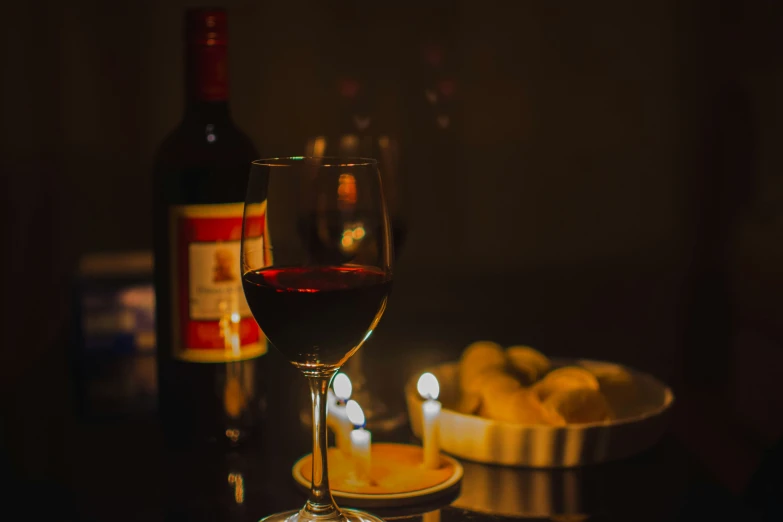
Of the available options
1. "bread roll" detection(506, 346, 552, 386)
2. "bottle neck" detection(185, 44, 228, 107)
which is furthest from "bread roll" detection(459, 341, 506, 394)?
"bottle neck" detection(185, 44, 228, 107)

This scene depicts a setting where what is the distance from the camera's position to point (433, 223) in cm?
278

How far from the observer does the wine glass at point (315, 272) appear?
68 cm

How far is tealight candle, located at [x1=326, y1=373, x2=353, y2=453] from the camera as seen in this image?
853 mm

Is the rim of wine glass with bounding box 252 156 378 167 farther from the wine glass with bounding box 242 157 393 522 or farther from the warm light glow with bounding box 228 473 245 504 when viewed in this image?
the warm light glow with bounding box 228 473 245 504

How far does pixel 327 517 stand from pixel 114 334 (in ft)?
1.77

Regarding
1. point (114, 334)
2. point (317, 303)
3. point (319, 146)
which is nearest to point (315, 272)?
point (317, 303)

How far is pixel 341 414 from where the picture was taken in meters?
0.86

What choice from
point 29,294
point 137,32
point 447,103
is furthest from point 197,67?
point 447,103

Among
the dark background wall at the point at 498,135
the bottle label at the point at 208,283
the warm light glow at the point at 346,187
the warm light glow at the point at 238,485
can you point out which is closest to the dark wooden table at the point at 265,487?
the warm light glow at the point at 238,485

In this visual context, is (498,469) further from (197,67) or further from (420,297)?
(420,297)

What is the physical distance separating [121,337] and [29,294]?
1.21 meters

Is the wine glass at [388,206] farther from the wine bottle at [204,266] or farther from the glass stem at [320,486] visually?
the glass stem at [320,486]

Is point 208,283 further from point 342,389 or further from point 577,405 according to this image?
point 577,405

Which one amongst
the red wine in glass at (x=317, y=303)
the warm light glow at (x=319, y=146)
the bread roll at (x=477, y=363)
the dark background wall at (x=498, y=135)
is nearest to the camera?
the red wine in glass at (x=317, y=303)
